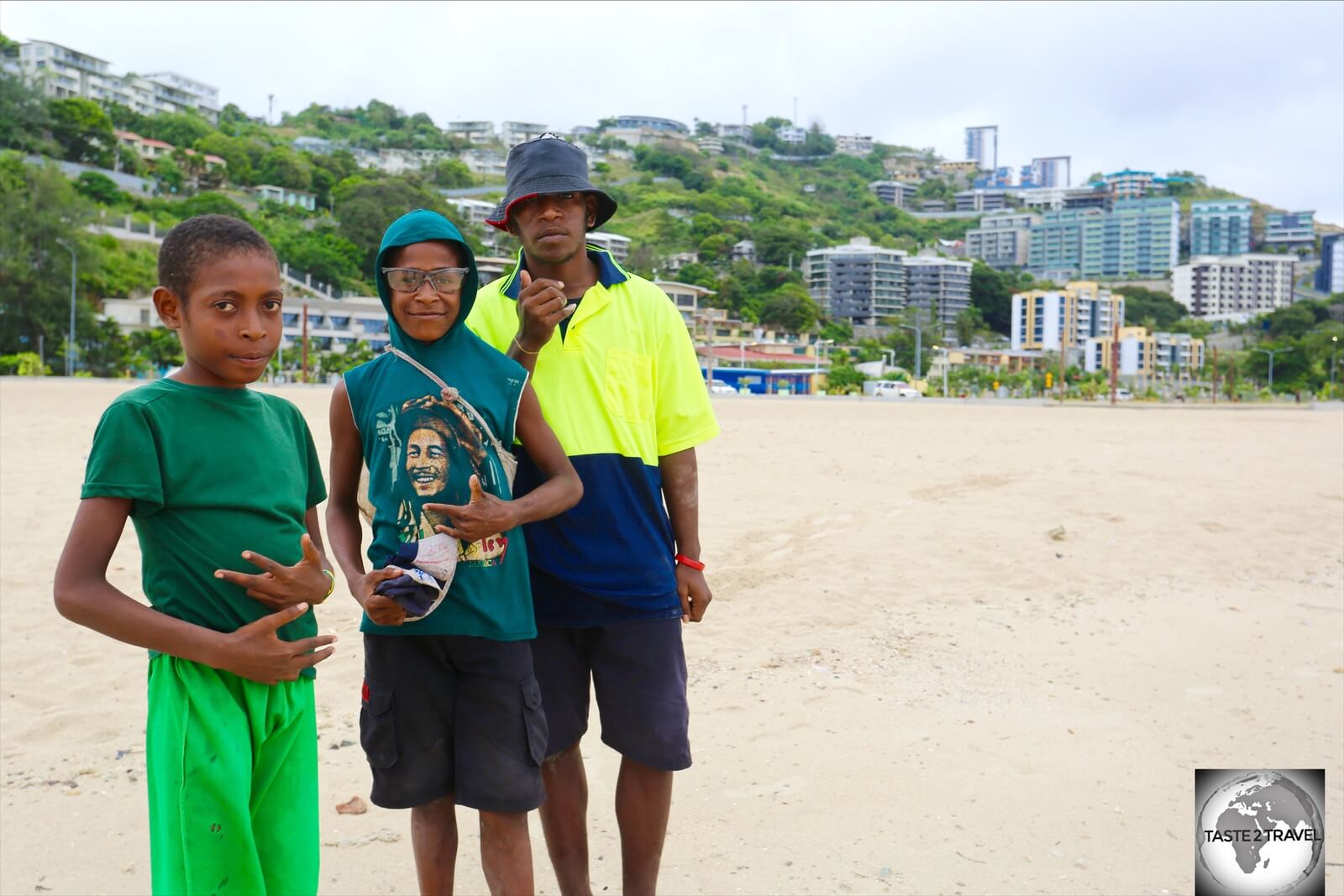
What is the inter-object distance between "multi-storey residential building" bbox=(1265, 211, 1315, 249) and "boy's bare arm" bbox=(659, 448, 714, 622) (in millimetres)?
209098

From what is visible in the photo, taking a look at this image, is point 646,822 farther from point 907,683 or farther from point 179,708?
point 907,683

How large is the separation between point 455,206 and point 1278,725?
4023 inches

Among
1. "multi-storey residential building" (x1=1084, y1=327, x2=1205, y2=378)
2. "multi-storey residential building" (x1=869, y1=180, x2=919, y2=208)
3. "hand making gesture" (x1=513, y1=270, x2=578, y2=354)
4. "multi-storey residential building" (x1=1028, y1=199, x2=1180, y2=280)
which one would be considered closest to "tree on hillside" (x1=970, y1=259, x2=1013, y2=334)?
"multi-storey residential building" (x1=1084, y1=327, x2=1205, y2=378)

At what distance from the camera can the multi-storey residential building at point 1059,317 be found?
374ft

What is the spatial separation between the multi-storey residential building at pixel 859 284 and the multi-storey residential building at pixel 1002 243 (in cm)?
6600

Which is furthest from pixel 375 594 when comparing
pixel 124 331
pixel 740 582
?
pixel 124 331

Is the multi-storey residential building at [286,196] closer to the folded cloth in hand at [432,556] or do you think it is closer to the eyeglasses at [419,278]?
the eyeglasses at [419,278]

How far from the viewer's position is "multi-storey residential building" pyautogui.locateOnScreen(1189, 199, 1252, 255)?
18025 centimetres

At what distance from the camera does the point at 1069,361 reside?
334 feet

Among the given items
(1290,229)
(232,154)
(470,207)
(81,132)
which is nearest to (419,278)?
(81,132)

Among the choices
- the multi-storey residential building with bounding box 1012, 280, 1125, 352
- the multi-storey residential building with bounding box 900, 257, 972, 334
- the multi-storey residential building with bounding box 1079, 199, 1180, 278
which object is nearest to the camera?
the multi-storey residential building with bounding box 1012, 280, 1125, 352

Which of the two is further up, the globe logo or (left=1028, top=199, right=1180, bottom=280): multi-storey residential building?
(left=1028, top=199, right=1180, bottom=280): multi-storey residential building

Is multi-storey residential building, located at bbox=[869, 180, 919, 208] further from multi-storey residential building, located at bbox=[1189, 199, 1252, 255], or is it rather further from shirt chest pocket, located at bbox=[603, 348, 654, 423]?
shirt chest pocket, located at bbox=[603, 348, 654, 423]

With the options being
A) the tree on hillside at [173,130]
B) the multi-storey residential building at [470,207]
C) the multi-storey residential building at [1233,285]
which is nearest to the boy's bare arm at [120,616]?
the multi-storey residential building at [470,207]
